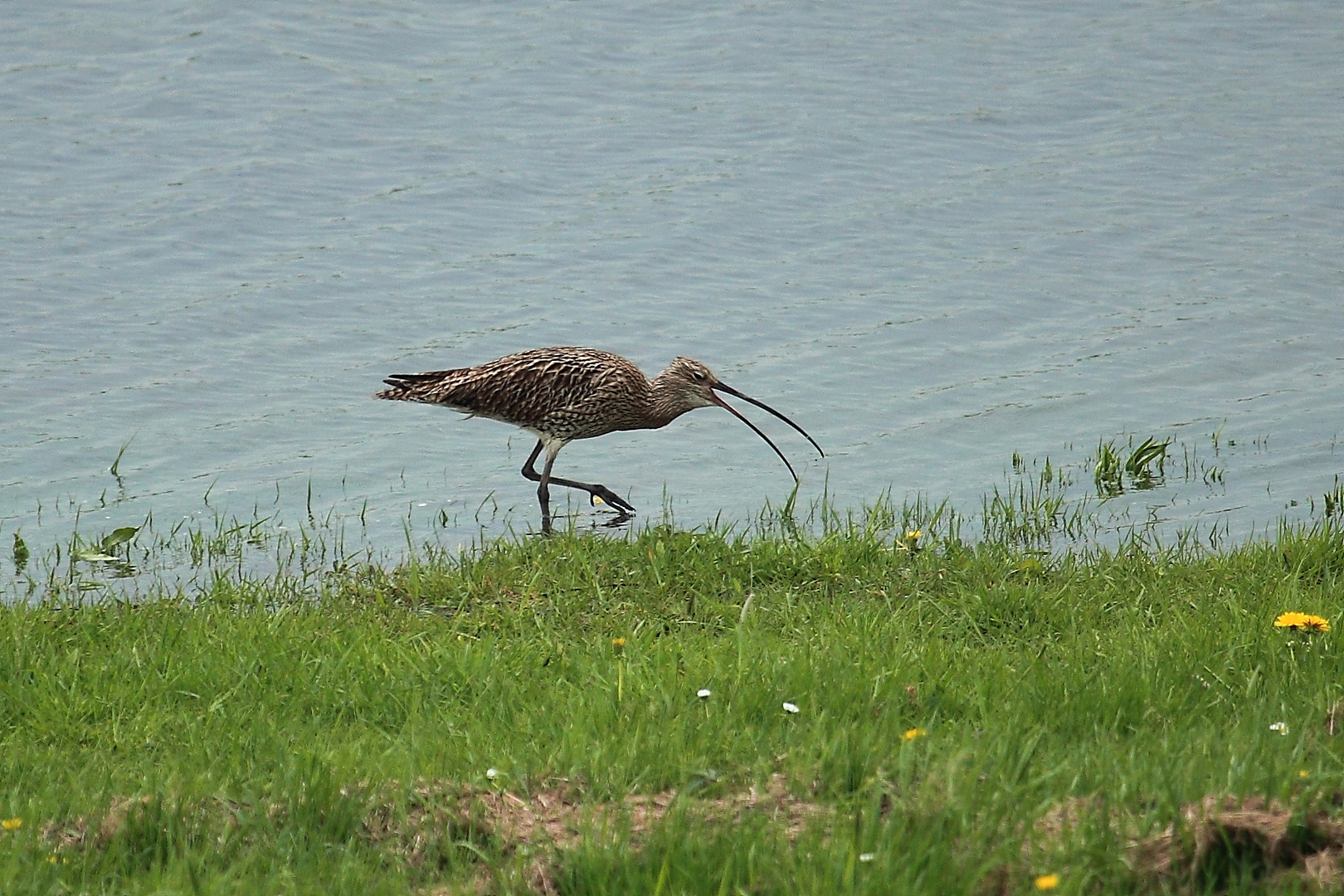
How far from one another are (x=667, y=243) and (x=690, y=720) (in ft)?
29.2

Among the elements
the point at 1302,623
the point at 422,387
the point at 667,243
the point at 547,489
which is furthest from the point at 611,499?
the point at 667,243

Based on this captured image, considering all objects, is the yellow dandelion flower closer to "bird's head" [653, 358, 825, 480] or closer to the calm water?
the calm water

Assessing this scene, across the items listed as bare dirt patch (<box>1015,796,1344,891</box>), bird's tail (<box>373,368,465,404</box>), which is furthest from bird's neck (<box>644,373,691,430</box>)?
bare dirt patch (<box>1015,796,1344,891</box>)

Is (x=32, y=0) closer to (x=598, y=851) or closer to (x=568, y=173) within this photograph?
(x=568, y=173)

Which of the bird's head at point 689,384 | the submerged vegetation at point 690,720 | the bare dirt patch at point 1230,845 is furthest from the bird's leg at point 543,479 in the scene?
the bare dirt patch at point 1230,845

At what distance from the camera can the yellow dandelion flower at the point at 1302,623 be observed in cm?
553

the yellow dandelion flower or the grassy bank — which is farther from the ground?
the yellow dandelion flower

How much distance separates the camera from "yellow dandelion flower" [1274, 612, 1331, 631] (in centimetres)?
553

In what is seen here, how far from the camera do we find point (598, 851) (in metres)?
3.84

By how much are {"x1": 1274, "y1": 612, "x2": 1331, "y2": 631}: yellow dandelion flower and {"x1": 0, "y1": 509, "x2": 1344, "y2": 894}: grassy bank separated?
0.08 metres

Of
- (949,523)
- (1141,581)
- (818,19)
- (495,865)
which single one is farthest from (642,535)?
(818,19)

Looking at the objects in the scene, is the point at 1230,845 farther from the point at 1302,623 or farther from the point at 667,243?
the point at 667,243

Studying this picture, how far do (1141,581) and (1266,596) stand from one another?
1.84ft

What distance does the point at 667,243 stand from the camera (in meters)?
13.4
